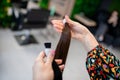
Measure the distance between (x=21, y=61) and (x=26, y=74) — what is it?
1.11 ft

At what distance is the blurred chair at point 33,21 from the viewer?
9.47ft

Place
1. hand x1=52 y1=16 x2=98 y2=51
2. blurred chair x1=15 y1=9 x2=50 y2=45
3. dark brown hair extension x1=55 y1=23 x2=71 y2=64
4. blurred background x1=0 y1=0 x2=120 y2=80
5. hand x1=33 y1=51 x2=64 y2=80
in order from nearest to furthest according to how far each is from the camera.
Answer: hand x1=33 y1=51 x2=64 y2=80
dark brown hair extension x1=55 y1=23 x2=71 y2=64
hand x1=52 y1=16 x2=98 y2=51
blurred background x1=0 y1=0 x2=120 y2=80
blurred chair x1=15 y1=9 x2=50 y2=45

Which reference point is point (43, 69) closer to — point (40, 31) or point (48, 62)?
point (48, 62)

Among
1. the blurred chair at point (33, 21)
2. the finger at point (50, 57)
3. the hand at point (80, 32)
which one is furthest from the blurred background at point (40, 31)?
the finger at point (50, 57)

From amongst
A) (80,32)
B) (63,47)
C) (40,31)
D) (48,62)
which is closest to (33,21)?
(40,31)

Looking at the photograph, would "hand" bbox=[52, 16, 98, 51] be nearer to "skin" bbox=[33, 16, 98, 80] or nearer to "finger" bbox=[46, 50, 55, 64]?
"skin" bbox=[33, 16, 98, 80]

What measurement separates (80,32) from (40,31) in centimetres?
290

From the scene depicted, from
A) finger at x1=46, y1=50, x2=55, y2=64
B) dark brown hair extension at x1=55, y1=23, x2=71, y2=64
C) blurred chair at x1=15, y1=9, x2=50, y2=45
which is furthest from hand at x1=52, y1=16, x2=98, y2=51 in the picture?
blurred chair at x1=15, y1=9, x2=50, y2=45

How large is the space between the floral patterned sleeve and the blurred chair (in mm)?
2128

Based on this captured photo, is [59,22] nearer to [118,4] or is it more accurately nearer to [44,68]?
[44,68]

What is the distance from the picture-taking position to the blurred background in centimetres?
260

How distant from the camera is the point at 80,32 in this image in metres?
1.04

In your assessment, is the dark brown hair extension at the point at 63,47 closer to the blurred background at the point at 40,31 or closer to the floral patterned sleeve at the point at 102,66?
the floral patterned sleeve at the point at 102,66

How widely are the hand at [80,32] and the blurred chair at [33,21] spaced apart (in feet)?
6.27
